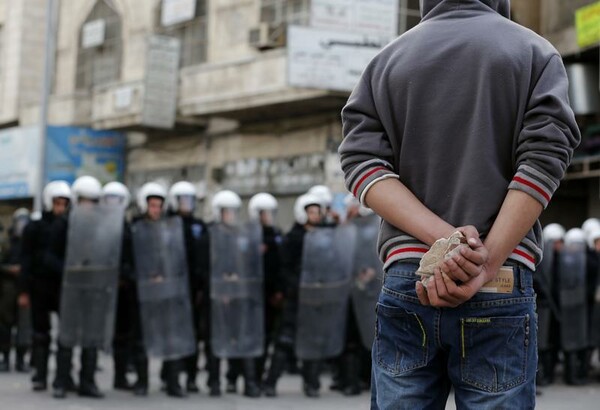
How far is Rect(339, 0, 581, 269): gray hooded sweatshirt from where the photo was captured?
2553 mm

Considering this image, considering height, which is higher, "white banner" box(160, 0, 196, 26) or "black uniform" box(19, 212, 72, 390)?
"white banner" box(160, 0, 196, 26)

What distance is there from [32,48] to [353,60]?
14942 millimetres

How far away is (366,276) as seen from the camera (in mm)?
10664

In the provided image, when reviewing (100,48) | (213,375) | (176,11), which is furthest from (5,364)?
(100,48)

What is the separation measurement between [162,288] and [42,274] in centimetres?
112

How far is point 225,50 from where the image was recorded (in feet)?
76.0

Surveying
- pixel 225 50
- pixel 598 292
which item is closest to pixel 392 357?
pixel 598 292

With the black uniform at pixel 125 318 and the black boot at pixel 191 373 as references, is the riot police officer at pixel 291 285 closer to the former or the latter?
the black boot at pixel 191 373

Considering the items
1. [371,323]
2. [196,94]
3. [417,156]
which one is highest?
[196,94]

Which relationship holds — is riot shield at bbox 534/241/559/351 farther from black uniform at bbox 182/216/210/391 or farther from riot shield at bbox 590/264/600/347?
black uniform at bbox 182/216/210/391

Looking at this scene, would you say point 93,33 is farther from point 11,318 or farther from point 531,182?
point 531,182

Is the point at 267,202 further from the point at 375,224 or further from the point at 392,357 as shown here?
the point at 392,357

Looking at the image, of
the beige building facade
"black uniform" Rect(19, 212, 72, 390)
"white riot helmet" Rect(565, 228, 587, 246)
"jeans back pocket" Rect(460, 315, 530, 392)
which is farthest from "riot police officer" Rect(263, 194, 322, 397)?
"jeans back pocket" Rect(460, 315, 530, 392)

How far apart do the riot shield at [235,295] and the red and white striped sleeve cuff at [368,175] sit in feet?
26.1
